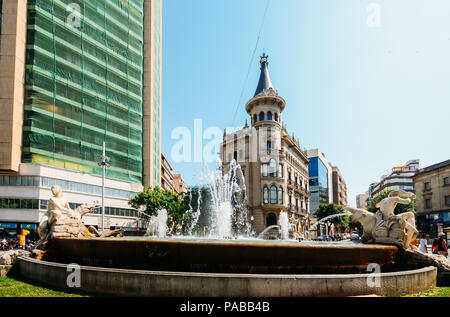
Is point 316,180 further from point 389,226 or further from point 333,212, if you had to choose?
point 389,226

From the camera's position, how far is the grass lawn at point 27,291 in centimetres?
615

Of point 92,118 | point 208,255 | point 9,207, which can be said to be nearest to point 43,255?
point 208,255

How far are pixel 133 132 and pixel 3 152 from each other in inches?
695

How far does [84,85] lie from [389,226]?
39.4 m

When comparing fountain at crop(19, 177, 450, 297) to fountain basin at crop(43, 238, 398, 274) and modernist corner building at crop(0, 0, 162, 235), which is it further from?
modernist corner building at crop(0, 0, 162, 235)

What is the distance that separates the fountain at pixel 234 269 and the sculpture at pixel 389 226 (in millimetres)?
62

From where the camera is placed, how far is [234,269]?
636cm

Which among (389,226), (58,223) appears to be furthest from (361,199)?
(58,223)

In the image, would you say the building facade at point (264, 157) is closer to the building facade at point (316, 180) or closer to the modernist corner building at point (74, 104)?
the modernist corner building at point (74, 104)

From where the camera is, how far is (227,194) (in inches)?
1362

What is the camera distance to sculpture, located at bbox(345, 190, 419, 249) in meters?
7.80
